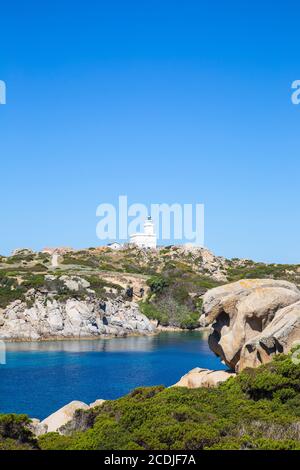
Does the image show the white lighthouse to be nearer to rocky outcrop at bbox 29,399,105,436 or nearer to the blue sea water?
the blue sea water

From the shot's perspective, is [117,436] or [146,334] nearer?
[117,436]

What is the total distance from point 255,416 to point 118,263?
91222mm

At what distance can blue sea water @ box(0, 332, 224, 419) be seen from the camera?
34562 mm

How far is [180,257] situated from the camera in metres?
116

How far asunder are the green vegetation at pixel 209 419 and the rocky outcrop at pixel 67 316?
4659 centimetres

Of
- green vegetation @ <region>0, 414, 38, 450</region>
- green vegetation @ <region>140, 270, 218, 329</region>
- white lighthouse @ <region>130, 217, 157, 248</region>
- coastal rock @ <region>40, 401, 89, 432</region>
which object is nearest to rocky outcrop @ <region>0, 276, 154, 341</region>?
green vegetation @ <region>140, 270, 218, 329</region>

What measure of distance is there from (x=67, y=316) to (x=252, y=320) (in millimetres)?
46508

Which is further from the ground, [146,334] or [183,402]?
[183,402]

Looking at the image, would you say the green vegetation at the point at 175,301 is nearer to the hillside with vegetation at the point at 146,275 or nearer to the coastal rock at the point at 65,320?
the hillside with vegetation at the point at 146,275

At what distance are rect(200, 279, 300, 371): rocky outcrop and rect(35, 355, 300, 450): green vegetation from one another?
191 cm

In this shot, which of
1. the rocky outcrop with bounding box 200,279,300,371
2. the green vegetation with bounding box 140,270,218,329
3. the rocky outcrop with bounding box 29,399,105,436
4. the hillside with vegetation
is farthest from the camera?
the green vegetation with bounding box 140,270,218,329
